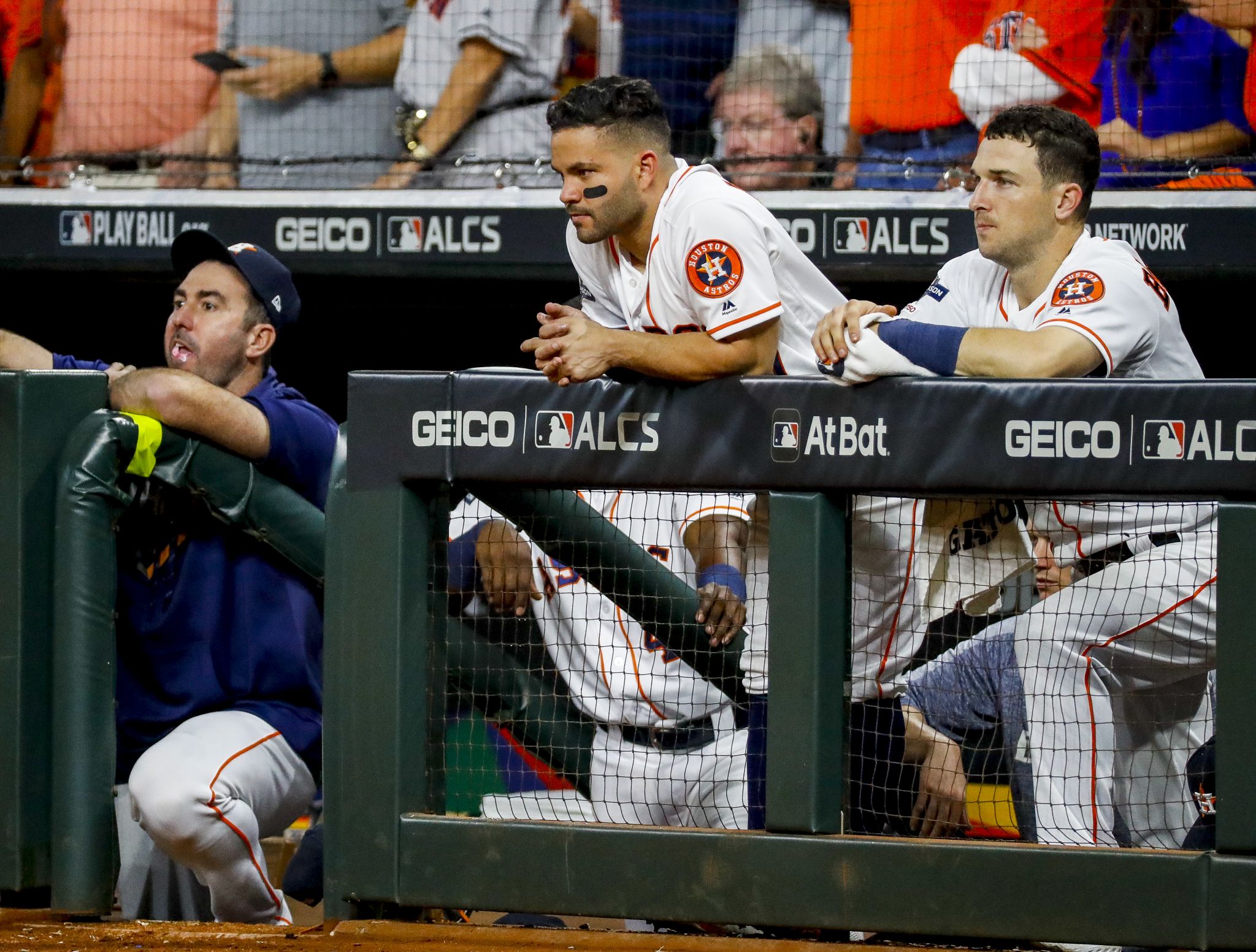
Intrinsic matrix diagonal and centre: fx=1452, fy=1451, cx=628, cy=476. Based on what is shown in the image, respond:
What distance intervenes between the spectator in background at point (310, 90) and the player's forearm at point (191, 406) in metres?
2.45

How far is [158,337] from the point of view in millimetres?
5113

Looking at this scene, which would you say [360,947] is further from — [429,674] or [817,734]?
[817,734]

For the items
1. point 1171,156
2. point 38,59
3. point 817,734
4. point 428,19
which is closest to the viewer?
point 817,734

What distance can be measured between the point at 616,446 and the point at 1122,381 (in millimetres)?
645

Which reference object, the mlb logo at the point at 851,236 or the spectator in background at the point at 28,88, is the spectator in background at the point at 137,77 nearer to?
the spectator in background at the point at 28,88

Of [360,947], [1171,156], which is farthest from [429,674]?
[1171,156]

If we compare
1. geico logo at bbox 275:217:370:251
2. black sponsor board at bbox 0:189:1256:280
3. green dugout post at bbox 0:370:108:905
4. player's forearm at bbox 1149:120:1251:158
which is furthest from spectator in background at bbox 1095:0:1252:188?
green dugout post at bbox 0:370:108:905

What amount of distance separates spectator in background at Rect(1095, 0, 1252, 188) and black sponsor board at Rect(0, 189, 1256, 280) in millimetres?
149

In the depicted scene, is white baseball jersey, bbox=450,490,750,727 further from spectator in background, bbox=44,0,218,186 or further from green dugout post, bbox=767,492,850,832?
spectator in background, bbox=44,0,218,186

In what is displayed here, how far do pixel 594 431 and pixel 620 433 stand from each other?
4cm

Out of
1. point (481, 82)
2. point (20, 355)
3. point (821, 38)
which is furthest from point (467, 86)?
point (20, 355)

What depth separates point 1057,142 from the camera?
2.32m

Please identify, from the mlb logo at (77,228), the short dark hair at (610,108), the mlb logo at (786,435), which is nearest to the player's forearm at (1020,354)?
the mlb logo at (786,435)

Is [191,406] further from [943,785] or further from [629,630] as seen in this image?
[943,785]
